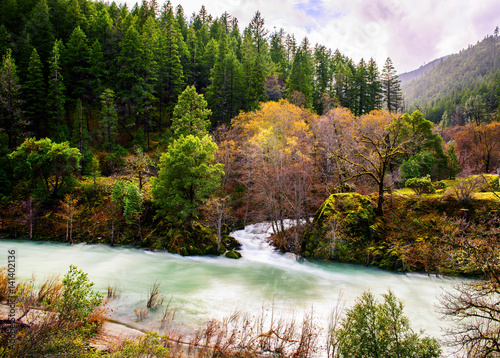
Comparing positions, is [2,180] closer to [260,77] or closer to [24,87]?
[24,87]

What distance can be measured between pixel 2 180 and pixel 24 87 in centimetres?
1688

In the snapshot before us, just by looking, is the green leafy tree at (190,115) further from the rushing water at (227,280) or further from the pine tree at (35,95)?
the pine tree at (35,95)

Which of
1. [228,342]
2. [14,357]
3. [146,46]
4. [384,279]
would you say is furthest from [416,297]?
[146,46]

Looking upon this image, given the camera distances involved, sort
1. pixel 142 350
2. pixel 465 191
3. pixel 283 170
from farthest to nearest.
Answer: pixel 283 170
pixel 465 191
pixel 142 350

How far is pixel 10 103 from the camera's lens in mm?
34312

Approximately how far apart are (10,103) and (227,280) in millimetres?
39161

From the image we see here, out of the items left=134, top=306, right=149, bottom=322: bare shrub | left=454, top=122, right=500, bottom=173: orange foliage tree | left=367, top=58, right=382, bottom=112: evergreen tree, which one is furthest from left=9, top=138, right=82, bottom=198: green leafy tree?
left=367, top=58, right=382, bottom=112: evergreen tree

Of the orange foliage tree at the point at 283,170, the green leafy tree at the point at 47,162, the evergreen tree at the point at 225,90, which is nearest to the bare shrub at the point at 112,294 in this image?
the orange foliage tree at the point at 283,170

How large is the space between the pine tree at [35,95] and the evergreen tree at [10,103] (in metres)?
2.53

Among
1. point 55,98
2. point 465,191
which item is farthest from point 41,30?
point 465,191

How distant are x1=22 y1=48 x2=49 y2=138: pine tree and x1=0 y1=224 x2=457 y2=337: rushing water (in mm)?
24781

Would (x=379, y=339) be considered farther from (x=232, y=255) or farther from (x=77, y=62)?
(x=77, y=62)

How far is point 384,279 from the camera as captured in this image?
50.0 ft

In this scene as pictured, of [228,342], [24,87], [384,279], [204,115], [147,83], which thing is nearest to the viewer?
[228,342]
